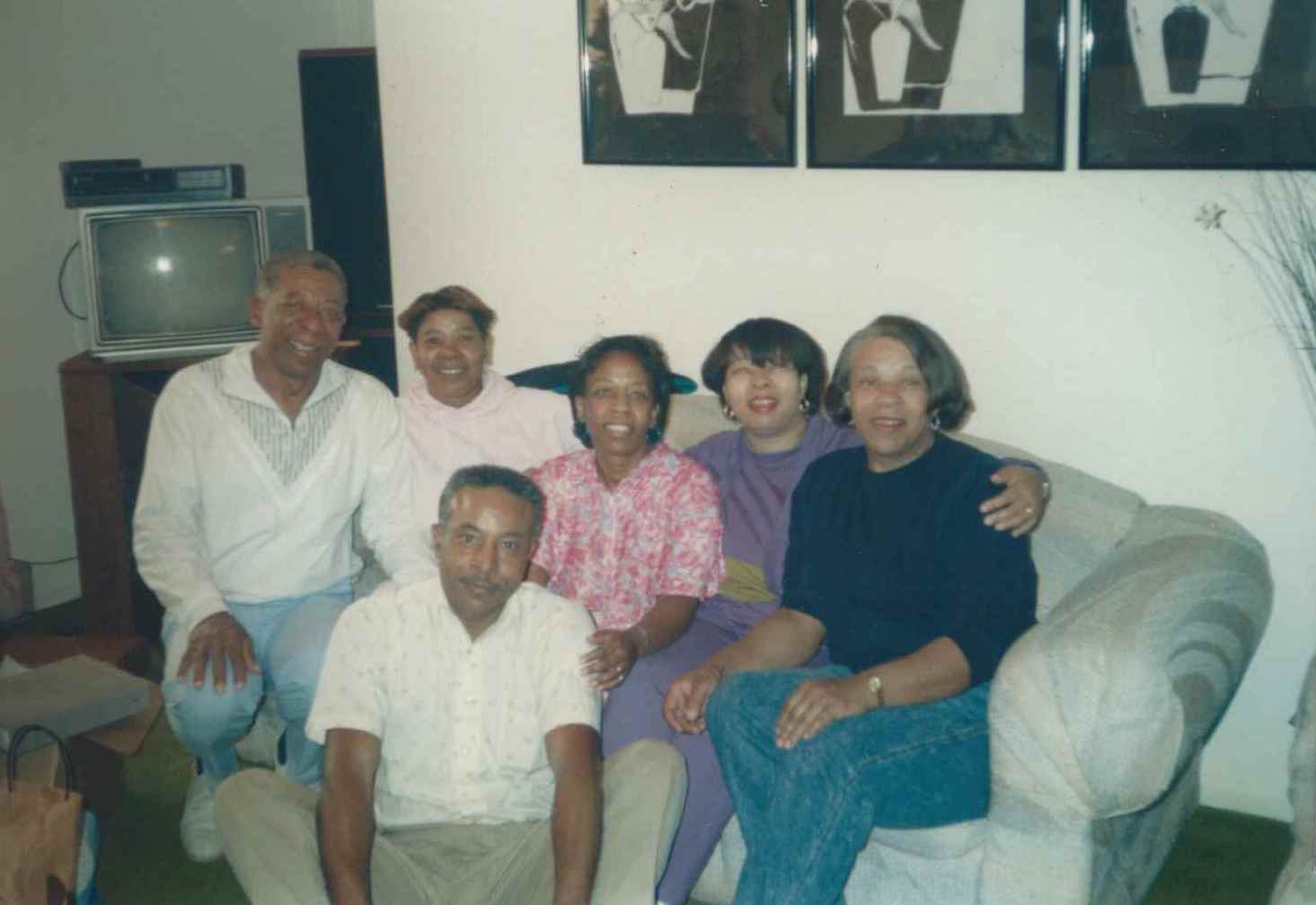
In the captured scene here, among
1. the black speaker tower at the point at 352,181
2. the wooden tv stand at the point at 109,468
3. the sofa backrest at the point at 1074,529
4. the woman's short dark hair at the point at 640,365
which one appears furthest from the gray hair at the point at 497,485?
the black speaker tower at the point at 352,181

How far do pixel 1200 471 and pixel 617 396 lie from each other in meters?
1.21

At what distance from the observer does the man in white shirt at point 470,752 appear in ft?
6.33

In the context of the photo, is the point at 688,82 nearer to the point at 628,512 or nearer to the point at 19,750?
→ the point at 628,512

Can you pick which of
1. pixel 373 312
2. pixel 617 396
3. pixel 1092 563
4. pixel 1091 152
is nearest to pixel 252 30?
pixel 373 312

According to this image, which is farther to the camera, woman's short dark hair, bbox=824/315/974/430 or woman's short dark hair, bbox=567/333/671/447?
woman's short dark hair, bbox=567/333/671/447

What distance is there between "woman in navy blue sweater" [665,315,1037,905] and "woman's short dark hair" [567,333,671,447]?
35cm

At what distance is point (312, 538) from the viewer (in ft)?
9.05

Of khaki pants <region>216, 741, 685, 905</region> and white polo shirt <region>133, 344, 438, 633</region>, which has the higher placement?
white polo shirt <region>133, 344, 438, 633</region>

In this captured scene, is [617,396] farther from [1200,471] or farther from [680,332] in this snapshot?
[1200,471]

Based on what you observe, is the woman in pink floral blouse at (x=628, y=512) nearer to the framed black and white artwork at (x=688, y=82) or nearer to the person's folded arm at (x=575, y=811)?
the person's folded arm at (x=575, y=811)

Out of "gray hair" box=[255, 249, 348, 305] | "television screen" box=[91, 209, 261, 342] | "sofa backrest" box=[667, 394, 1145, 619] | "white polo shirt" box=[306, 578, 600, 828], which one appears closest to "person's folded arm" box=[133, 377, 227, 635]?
"gray hair" box=[255, 249, 348, 305]

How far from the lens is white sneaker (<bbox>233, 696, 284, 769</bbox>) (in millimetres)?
2920

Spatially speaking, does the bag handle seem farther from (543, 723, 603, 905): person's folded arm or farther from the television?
the television

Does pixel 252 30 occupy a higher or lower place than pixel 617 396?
higher
